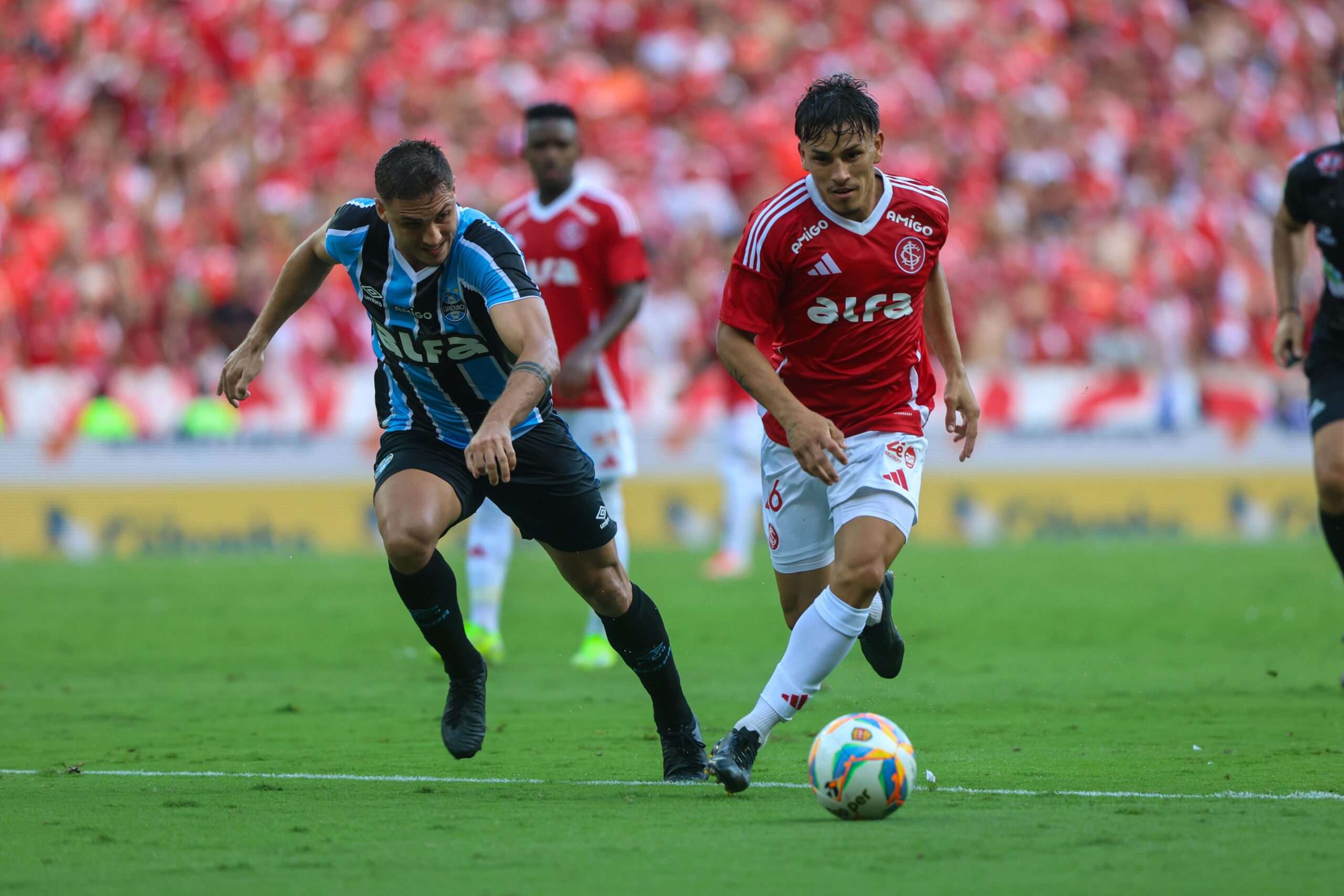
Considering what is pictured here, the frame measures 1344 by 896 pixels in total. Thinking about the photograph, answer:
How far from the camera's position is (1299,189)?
7793 mm

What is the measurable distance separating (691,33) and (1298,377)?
934 centimetres

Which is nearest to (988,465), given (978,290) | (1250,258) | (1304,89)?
(978,290)

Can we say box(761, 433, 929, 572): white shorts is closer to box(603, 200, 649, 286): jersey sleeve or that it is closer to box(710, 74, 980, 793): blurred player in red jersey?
box(710, 74, 980, 793): blurred player in red jersey

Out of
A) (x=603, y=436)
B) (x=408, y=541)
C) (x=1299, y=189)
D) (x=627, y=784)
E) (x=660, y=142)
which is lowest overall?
(x=627, y=784)

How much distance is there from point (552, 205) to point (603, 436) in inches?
52.2

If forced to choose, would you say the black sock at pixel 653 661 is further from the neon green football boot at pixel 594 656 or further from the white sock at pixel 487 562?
the white sock at pixel 487 562

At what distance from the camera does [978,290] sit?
1905 centimetres

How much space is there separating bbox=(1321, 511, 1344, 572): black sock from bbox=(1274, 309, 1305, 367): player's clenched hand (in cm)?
77

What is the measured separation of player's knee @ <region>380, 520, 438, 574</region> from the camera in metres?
5.48

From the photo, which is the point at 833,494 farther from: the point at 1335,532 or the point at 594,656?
the point at 594,656

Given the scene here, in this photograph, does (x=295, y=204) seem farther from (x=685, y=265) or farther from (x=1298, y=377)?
(x=1298, y=377)

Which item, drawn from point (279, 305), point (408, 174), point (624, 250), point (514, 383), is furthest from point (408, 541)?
point (624, 250)

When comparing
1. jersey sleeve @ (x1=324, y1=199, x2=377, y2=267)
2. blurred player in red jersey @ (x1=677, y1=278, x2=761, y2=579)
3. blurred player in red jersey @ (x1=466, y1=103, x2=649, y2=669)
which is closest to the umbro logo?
jersey sleeve @ (x1=324, y1=199, x2=377, y2=267)

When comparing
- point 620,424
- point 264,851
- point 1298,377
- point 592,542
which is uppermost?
point 1298,377
